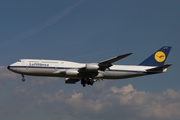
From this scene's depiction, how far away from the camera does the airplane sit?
188ft

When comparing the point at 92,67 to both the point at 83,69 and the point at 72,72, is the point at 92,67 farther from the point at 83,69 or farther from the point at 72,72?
the point at 72,72

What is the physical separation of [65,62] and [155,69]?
51.0 feet

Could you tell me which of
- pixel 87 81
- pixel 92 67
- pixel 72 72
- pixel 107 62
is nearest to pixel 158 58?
pixel 107 62

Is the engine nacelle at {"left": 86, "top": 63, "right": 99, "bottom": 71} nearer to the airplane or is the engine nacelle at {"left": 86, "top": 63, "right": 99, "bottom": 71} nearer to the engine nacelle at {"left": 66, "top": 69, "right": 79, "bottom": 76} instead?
the airplane

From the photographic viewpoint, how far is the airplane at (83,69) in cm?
5716

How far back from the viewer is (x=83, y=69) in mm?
57969

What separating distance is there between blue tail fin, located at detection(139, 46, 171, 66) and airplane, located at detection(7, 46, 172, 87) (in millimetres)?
2230

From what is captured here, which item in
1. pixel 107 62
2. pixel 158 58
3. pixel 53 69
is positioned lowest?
pixel 53 69

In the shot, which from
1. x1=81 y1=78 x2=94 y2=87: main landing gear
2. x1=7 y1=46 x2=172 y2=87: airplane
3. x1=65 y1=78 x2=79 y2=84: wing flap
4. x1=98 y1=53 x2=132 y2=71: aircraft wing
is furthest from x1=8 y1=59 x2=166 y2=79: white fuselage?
x1=65 y1=78 x2=79 y2=84: wing flap

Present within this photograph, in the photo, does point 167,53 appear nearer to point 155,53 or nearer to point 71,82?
point 155,53

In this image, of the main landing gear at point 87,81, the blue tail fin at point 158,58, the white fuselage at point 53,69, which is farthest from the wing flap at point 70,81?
the blue tail fin at point 158,58

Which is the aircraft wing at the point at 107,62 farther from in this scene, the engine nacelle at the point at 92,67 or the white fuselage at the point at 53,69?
the white fuselage at the point at 53,69

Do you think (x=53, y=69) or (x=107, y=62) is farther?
(x=53, y=69)

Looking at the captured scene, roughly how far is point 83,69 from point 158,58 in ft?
55.7
